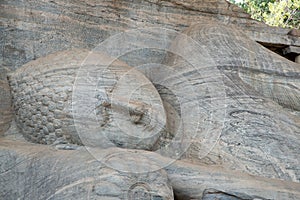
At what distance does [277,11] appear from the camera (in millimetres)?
8422

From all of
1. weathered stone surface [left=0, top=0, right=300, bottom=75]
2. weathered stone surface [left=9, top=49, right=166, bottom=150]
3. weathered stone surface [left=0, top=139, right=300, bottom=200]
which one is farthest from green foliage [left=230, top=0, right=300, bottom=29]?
weathered stone surface [left=0, top=139, right=300, bottom=200]

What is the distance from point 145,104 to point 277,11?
654 centimetres

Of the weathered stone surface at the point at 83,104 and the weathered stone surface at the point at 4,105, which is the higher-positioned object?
the weathered stone surface at the point at 83,104

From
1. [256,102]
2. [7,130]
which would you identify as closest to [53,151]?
[7,130]

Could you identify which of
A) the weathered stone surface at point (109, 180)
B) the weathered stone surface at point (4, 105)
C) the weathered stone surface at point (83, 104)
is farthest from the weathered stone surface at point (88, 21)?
the weathered stone surface at point (109, 180)

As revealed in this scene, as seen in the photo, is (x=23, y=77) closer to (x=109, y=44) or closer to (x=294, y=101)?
(x=109, y=44)

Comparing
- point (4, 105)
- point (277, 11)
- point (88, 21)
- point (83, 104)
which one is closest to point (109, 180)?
point (83, 104)

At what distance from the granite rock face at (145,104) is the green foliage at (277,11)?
476 cm

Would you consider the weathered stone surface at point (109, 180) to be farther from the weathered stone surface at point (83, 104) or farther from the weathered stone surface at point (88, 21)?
the weathered stone surface at point (88, 21)

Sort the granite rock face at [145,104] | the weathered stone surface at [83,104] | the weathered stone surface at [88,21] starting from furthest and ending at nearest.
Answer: the weathered stone surface at [88,21] < the weathered stone surface at [83,104] < the granite rock face at [145,104]

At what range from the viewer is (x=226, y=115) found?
2.66 m

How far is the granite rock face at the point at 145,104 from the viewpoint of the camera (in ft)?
6.41

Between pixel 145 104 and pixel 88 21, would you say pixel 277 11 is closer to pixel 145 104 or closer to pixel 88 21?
pixel 88 21

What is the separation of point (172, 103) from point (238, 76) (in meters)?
0.44
